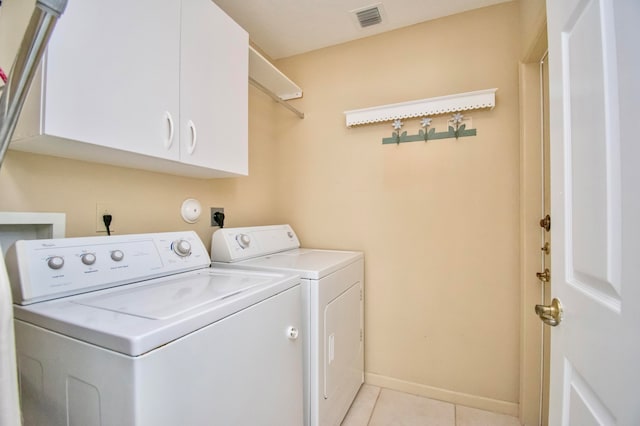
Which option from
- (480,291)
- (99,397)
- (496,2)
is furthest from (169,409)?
(496,2)

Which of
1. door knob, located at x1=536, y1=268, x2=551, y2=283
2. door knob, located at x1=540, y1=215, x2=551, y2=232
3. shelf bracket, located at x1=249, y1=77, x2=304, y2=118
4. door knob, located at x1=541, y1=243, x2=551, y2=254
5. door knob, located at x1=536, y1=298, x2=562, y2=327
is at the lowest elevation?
door knob, located at x1=536, y1=268, x2=551, y2=283

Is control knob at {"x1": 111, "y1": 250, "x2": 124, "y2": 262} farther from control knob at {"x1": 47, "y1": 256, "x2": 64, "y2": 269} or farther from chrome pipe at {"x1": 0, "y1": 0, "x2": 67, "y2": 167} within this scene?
chrome pipe at {"x1": 0, "y1": 0, "x2": 67, "y2": 167}

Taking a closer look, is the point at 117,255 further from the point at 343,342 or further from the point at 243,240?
the point at 343,342

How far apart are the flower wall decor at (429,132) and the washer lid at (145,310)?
4.68 feet

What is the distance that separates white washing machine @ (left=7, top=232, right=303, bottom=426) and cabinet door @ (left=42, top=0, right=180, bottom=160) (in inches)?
16.2

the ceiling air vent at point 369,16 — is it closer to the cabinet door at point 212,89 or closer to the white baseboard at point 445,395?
the cabinet door at point 212,89

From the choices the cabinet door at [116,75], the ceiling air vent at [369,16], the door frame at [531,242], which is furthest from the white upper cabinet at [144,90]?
the door frame at [531,242]

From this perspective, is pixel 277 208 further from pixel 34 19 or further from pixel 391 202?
pixel 34 19

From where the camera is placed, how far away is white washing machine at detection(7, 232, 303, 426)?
2.11ft

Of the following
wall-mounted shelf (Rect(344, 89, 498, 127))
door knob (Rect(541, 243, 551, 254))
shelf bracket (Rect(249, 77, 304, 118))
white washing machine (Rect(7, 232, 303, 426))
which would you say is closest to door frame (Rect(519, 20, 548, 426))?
door knob (Rect(541, 243, 551, 254))

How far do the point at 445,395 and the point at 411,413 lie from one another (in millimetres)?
295

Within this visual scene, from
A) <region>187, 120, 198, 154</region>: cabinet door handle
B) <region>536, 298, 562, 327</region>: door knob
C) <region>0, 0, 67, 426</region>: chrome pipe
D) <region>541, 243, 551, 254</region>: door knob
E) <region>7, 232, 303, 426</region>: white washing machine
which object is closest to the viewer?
<region>0, 0, 67, 426</region>: chrome pipe

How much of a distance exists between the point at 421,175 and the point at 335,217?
73 cm

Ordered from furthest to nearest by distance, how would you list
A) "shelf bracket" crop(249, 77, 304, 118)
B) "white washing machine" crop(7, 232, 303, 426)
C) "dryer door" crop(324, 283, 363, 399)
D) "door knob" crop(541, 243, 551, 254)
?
"shelf bracket" crop(249, 77, 304, 118) < "door knob" crop(541, 243, 551, 254) < "dryer door" crop(324, 283, 363, 399) < "white washing machine" crop(7, 232, 303, 426)
